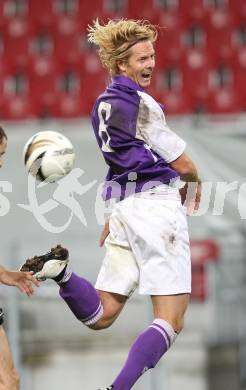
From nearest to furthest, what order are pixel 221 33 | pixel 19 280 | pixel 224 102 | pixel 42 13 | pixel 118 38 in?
pixel 19 280 → pixel 118 38 → pixel 224 102 → pixel 221 33 → pixel 42 13

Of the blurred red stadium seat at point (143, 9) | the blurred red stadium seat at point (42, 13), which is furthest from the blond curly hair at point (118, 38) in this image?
the blurred red stadium seat at point (42, 13)

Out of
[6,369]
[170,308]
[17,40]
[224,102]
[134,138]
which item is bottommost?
[224,102]

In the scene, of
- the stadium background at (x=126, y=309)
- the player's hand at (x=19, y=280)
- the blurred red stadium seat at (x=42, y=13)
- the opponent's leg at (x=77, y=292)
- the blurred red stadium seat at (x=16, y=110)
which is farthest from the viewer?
the blurred red stadium seat at (x=42, y=13)

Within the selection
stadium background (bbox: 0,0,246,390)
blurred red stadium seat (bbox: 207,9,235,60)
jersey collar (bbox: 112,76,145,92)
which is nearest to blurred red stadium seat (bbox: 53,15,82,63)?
blurred red stadium seat (bbox: 207,9,235,60)

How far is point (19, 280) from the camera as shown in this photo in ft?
11.0

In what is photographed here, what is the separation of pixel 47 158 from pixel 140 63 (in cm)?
55

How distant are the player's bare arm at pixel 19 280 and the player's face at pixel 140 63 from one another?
79cm

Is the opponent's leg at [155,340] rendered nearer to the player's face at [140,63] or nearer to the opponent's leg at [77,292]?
the opponent's leg at [77,292]

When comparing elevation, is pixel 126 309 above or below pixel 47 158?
below

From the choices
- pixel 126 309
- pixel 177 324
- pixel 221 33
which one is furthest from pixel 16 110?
pixel 177 324

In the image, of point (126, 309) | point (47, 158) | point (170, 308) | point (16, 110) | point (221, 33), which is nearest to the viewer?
point (170, 308)

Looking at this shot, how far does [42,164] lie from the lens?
3.87 meters

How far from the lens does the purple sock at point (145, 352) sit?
133 inches

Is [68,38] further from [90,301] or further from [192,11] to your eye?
[90,301]
